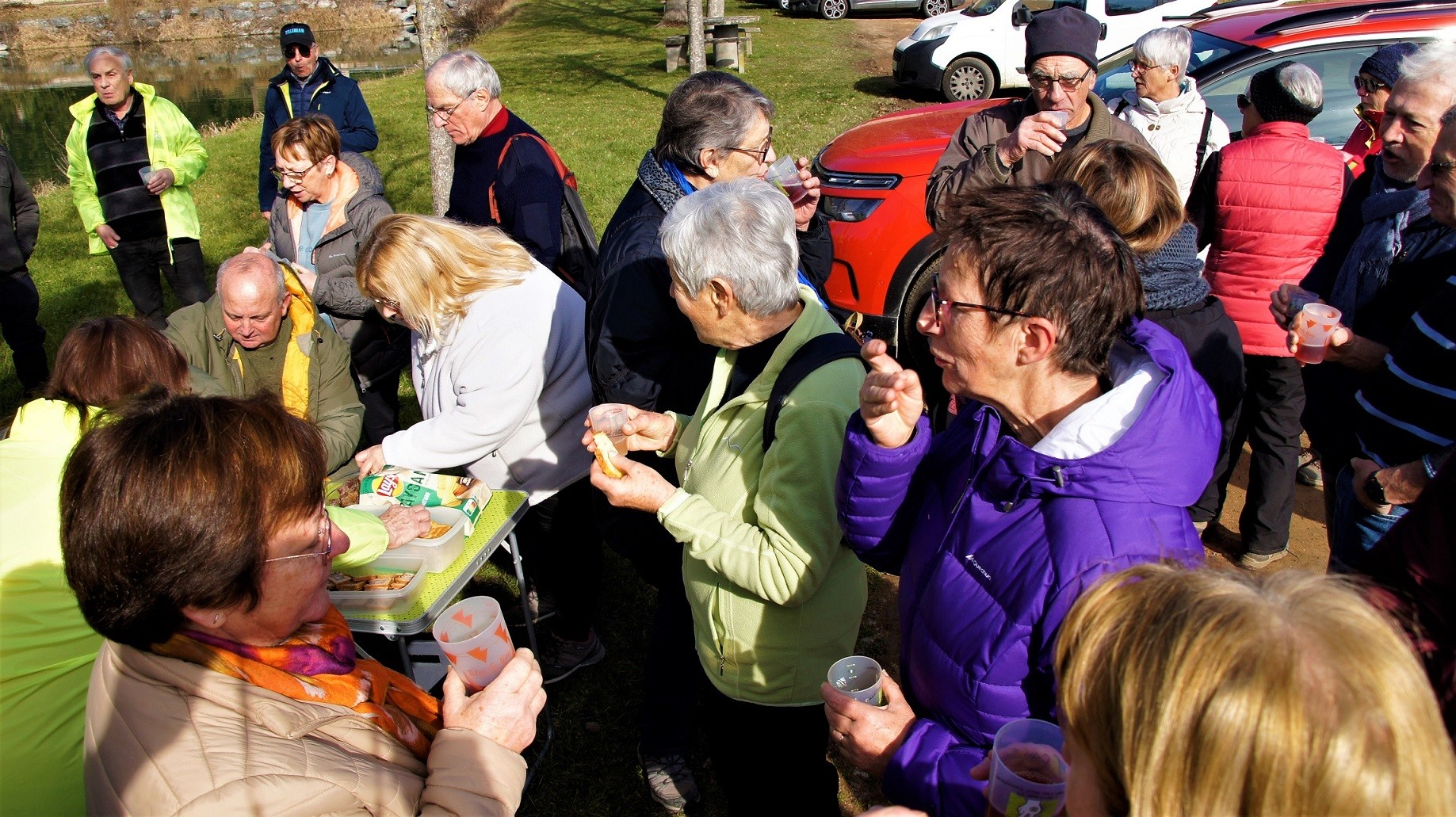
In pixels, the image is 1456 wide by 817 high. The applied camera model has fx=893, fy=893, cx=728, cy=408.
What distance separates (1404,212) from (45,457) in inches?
160

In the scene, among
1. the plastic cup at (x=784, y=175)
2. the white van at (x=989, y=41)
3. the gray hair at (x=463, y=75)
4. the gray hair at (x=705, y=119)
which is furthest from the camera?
the white van at (x=989, y=41)

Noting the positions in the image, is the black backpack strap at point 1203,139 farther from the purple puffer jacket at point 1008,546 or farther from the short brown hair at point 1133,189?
the purple puffer jacket at point 1008,546

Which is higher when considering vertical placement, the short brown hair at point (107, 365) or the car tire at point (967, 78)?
the short brown hair at point (107, 365)

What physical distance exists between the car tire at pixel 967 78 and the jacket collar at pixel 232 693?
42.4 ft

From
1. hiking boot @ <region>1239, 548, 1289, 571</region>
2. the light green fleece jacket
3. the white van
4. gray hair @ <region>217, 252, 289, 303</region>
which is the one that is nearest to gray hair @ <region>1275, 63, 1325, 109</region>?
hiking boot @ <region>1239, 548, 1289, 571</region>

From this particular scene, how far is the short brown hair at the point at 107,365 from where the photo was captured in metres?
2.61

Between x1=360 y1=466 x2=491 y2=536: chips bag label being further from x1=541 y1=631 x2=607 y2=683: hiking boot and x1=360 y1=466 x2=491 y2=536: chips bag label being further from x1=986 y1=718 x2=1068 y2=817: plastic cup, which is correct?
x1=986 y1=718 x2=1068 y2=817: plastic cup

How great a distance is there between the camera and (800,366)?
2084 millimetres

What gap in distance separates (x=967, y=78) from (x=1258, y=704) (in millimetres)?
13309

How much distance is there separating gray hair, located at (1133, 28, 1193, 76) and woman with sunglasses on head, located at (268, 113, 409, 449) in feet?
Result: 12.3

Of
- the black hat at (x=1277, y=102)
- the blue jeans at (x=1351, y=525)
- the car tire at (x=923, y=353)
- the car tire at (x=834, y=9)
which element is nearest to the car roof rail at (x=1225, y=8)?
the car tire at (x=923, y=353)

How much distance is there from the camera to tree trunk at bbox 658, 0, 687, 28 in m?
22.0

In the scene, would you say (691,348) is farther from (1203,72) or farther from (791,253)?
(1203,72)

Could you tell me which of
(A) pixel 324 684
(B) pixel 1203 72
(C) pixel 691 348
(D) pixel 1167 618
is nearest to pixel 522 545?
(C) pixel 691 348
